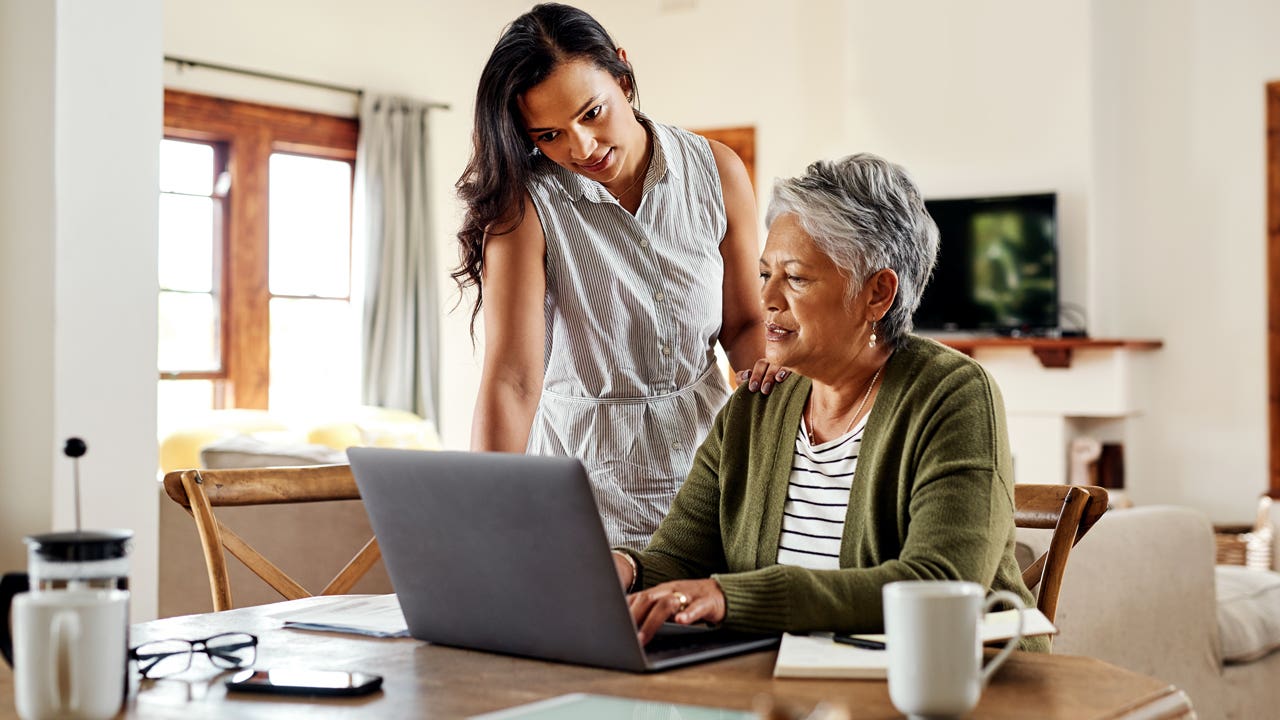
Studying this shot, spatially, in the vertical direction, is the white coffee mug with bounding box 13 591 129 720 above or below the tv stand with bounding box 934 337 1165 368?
below

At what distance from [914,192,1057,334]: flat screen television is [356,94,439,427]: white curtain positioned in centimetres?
249

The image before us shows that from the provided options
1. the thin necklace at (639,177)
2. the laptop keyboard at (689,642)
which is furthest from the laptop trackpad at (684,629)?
the thin necklace at (639,177)

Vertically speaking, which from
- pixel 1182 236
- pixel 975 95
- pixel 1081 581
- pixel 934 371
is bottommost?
pixel 1081 581

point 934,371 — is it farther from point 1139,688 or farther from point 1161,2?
point 1161,2

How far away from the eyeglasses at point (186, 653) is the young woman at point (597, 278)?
69 centimetres

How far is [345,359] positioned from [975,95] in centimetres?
338

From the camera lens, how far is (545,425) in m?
2.08

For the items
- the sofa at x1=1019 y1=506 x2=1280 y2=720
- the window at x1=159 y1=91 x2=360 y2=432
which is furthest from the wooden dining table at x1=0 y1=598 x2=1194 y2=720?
the window at x1=159 y1=91 x2=360 y2=432

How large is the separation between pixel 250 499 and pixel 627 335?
582 mm

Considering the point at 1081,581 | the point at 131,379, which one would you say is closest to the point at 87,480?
the point at 131,379

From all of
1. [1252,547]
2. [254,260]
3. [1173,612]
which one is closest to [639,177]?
[1173,612]

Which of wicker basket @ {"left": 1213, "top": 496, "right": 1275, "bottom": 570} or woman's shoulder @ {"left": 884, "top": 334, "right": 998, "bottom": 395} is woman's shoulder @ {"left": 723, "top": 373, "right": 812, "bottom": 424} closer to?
woman's shoulder @ {"left": 884, "top": 334, "right": 998, "bottom": 395}

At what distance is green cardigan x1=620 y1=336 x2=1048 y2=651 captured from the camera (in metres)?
1.35

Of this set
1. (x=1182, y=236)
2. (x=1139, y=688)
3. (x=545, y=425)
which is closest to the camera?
(x=1139, y=688)
